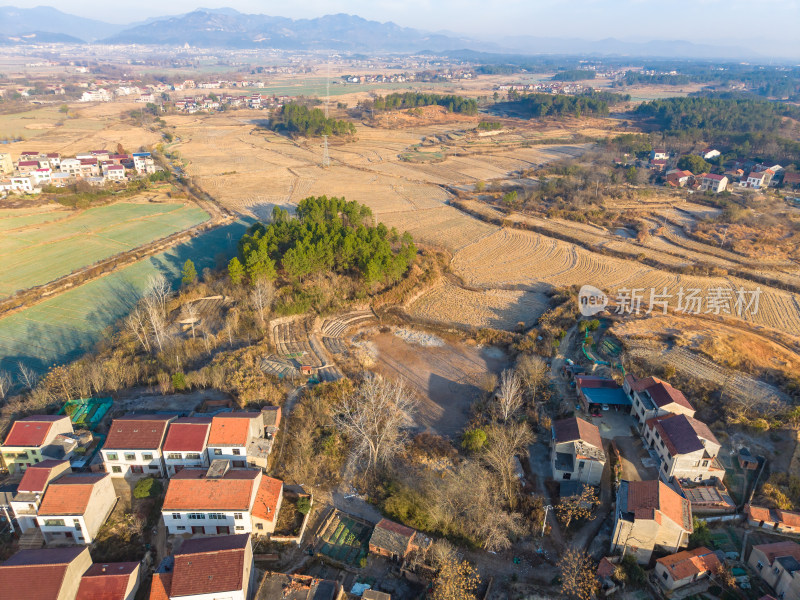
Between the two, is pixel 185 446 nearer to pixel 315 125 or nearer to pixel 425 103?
pixel 315 125

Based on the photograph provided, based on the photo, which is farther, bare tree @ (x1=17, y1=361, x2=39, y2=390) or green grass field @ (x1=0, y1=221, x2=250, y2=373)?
green grass field @ (x1=0, y1=221, x2=250, y2=373)

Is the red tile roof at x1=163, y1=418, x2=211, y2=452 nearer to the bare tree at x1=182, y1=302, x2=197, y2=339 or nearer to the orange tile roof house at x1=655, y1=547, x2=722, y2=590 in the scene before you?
the bare tree at x1=182, y1=302, x2=197, y2=339

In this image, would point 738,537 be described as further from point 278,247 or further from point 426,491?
point 278,247

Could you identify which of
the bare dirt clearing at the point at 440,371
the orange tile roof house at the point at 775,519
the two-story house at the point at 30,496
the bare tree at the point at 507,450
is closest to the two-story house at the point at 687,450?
the orange tile roof house at the point at 775,519

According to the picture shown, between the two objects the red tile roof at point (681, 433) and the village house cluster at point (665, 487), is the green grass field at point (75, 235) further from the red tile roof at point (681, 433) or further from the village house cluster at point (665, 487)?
the red tile roof at point (681, 433)

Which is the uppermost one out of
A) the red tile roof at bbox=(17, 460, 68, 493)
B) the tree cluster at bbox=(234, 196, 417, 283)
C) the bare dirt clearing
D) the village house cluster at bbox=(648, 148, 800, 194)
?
the village house cluster at bbox=(648, 148, 800, 194)
